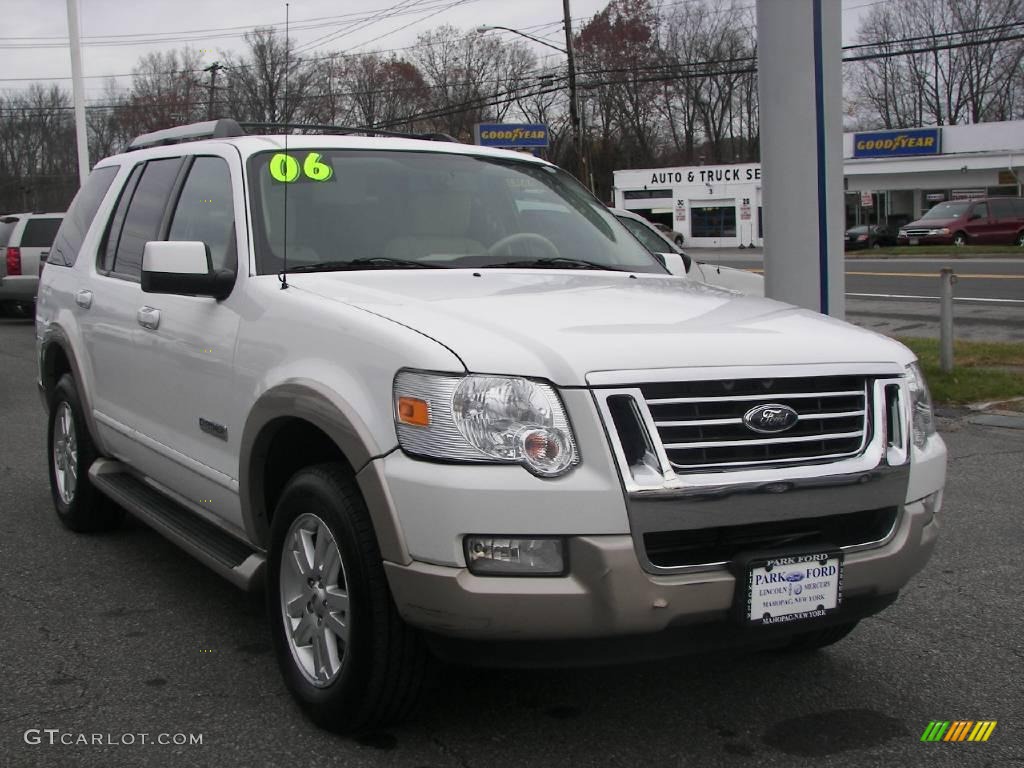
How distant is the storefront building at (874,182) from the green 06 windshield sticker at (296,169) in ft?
155

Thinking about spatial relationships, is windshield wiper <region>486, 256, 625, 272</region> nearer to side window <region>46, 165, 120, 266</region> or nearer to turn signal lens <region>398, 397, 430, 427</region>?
turn signal lens <region>398, 397, 430, 427</region>

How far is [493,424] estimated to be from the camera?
2.93m

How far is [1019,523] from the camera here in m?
5.85

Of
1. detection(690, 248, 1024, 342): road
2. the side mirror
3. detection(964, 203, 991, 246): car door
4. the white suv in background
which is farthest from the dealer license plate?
detection(964, 203, 991, 246): car door

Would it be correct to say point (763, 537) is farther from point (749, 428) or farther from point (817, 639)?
point (817, 639)

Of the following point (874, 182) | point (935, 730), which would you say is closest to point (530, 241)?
point (935, 730)

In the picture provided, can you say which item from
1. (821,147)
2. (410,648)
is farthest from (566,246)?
(821,147)

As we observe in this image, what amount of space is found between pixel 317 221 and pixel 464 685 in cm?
175

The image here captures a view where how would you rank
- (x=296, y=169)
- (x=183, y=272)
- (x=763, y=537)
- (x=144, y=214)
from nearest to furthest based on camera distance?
(x=763, y=537), (x=183, y=272), (x=296, y=169), (x=144, y=214)

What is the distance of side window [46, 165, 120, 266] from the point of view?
5.84 metres

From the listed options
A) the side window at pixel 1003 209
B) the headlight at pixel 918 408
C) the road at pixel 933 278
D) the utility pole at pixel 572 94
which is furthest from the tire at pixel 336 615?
the side window at pixel 1003 209

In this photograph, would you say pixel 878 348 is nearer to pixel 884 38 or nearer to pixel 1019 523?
pixel 1019 523

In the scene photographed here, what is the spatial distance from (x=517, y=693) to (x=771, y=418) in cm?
131

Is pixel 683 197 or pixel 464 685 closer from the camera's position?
pixel 464 685
